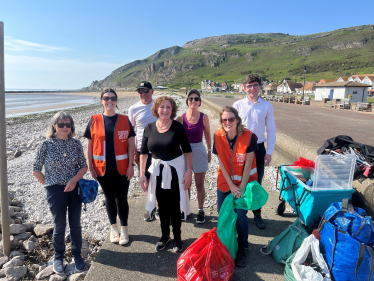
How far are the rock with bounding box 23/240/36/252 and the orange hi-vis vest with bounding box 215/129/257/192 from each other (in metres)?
2.77

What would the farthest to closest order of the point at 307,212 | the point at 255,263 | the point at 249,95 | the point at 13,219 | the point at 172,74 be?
the point at 172,74, the point at 13,219, the point at 249,95, the point at 307,212, the point at 255,263

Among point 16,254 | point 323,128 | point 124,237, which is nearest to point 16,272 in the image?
point 16,254

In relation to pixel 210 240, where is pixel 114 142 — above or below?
above

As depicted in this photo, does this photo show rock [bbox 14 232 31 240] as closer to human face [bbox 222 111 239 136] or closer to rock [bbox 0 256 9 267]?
rock [bbox 0 256 9 267]

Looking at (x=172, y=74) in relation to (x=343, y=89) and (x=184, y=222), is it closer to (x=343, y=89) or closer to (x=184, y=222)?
(x=343, y=89)

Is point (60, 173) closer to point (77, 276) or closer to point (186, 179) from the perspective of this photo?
point (77, 276)

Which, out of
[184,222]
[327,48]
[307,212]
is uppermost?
[327,48]

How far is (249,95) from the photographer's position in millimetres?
3346

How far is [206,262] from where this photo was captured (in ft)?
6.71

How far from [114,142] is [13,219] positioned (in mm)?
2766

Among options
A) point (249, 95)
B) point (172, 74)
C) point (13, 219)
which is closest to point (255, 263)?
point (249, 95)

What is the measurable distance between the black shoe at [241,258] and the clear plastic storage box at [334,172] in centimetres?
116

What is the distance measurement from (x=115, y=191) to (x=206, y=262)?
4.96ft

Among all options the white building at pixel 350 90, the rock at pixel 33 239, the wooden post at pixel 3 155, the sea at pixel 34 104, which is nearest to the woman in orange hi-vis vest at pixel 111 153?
the wooden post at pixel 3 155
